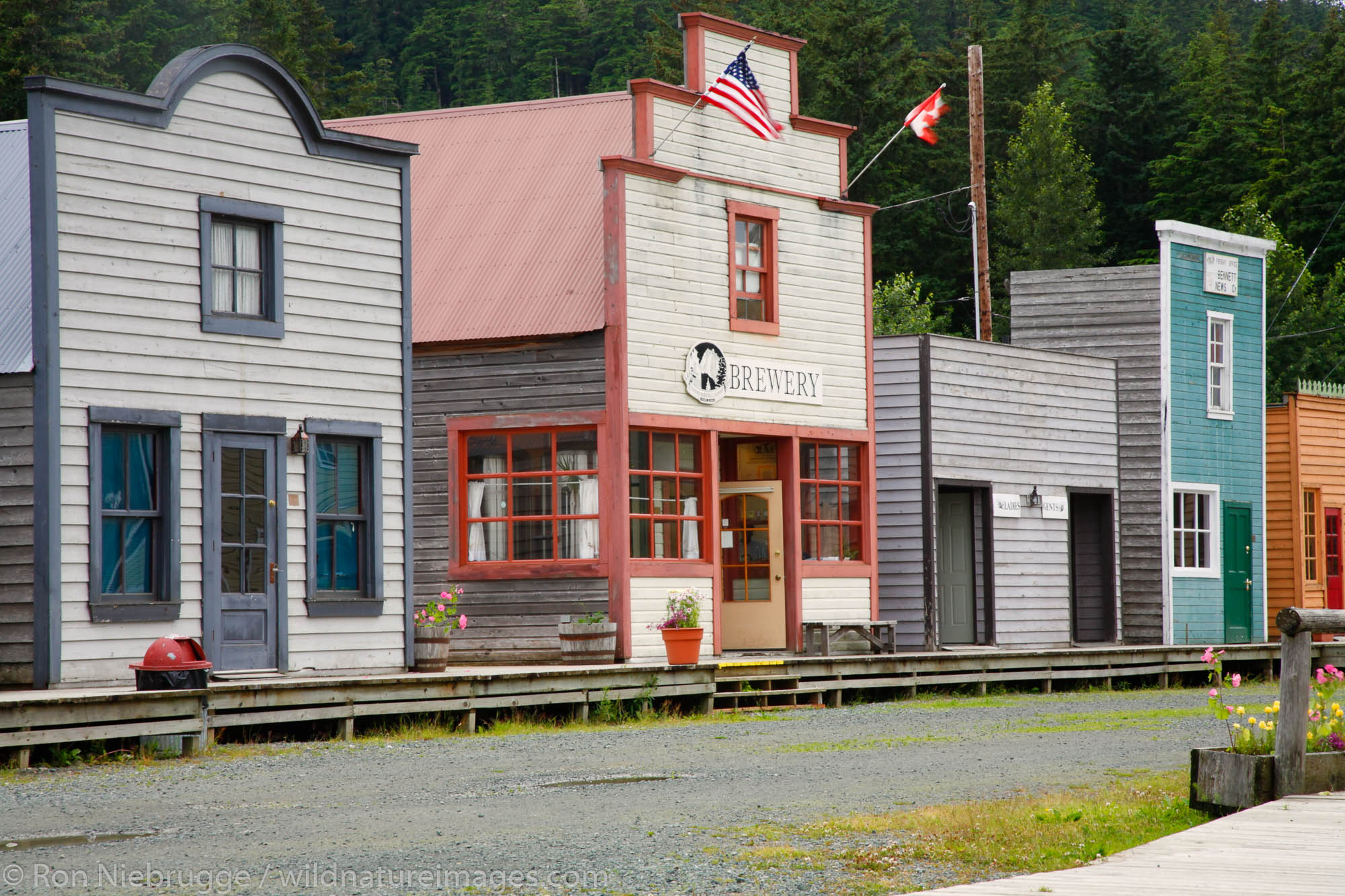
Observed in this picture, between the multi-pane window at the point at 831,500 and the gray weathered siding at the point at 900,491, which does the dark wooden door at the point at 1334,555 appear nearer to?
the gray weathered siding at the point at 900,491

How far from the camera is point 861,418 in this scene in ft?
75.7

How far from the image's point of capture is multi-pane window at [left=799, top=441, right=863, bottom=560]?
73.7 feet

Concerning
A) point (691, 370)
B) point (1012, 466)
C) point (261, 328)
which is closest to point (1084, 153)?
point (1012, 466)

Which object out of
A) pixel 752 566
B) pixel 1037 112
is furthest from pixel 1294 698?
pixel 1037 112

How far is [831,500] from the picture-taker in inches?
897

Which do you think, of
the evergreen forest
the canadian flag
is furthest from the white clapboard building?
the evergreen forest

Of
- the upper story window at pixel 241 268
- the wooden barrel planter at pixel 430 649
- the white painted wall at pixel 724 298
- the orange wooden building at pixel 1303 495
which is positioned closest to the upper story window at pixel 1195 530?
the orange wooden building at pixel 1303 495

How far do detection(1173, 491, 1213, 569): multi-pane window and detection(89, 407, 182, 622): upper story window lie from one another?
16876 millimetres

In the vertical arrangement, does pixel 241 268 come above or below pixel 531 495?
above

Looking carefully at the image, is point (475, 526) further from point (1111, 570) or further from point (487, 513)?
point (1111, 570)

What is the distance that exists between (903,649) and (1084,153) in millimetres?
40534

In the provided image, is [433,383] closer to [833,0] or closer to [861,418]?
[861,418]

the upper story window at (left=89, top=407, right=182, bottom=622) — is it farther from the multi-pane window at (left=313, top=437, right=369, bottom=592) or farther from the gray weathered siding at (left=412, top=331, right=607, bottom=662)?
the gray weathered siding at (left=412, top=331, right=607, bottom=662)

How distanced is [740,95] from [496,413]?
15.6ft
